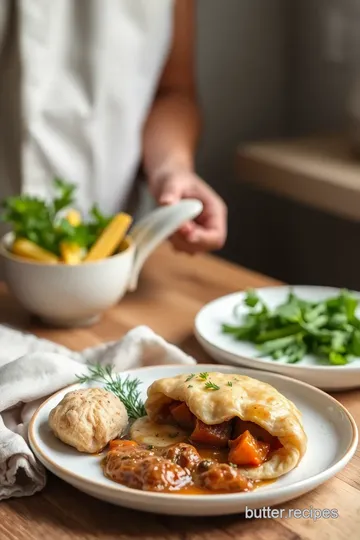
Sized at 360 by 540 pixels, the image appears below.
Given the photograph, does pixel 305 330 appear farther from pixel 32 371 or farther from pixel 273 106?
pixel 273 106

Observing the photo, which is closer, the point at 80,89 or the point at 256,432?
the point at 256,432

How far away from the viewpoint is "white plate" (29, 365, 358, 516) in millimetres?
849

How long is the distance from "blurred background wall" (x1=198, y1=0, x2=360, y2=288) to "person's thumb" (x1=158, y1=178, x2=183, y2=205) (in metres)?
0.91

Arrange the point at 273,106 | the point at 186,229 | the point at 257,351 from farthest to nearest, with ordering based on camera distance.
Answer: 1. the point at 273,106
2. the point at 186,229
3. the point at 257,351

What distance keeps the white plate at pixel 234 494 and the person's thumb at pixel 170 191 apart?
16.0 inches

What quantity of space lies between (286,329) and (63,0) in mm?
785

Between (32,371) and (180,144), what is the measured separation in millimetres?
783

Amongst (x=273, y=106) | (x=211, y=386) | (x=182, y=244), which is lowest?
(x=273, y=106)

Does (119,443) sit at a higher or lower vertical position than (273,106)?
higher

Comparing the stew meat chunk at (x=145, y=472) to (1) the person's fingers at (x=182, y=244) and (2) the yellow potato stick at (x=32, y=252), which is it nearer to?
(2) the yellow potato stick at (x=32, y=252)

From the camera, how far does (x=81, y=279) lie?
1331 mm

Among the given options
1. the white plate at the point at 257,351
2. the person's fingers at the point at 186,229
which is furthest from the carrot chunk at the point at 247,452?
the person's fingers at the point at 186,229

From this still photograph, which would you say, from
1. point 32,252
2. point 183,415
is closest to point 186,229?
point 32,252

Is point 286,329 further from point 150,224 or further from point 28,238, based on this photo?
point 28,238
